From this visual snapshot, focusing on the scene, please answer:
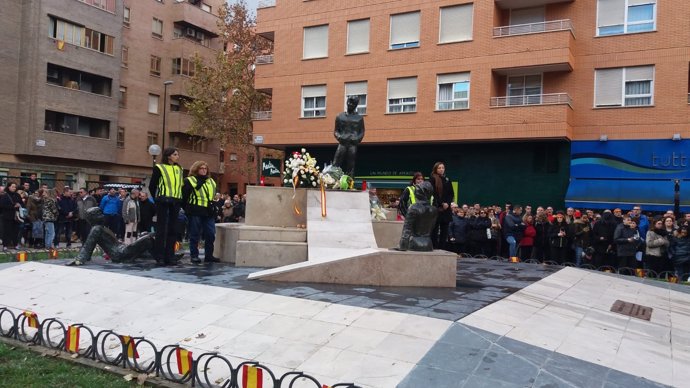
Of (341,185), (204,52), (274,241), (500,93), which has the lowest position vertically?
(274,241)

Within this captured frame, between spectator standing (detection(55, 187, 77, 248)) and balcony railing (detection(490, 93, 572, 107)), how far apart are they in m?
16.7

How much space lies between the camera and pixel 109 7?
37125 millimetres

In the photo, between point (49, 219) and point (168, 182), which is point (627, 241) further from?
point (49, 219)

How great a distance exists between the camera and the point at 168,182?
32.4 ft

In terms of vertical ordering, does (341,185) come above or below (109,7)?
below

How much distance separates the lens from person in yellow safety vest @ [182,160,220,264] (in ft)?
34.1

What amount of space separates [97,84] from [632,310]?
36900 mm

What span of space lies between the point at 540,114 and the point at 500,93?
2.83 m

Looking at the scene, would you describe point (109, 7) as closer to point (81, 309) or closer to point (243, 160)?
point (243, 160)

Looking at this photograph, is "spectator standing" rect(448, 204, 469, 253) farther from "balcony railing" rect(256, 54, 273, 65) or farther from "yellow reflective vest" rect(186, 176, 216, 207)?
"balcony railing" rect(256, 54, 273, 65)

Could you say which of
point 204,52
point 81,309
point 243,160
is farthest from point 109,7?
point 81,309

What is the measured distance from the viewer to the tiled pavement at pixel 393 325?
16.6ft

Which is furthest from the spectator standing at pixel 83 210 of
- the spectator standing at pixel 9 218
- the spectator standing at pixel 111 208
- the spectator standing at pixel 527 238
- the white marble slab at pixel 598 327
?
the white marble slab at pixel 598 327

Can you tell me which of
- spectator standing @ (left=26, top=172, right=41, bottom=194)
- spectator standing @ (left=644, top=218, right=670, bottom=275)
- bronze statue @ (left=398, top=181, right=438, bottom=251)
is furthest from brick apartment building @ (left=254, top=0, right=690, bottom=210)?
bronze statue @ (left=398, top=181, right=438, bottom=251)
